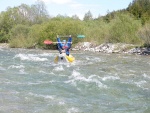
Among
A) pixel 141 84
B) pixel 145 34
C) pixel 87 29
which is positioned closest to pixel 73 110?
pixel 141 84

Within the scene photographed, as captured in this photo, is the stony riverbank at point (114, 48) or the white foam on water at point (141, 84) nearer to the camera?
the white foam on water at point (141, 84)

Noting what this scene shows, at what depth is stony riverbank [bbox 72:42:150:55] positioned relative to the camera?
1396 inches

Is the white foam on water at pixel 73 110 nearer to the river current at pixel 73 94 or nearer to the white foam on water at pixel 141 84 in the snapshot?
the river current at pixel 73 94

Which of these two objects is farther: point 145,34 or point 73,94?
point 145,34

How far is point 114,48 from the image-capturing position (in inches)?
1556

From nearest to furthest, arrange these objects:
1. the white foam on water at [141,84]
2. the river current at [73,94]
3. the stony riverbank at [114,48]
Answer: the river current at [73,94], the white foam on water at [141,84], the stony riverbank at [114,48]

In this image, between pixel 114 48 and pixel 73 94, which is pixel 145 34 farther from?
pixel 73 94

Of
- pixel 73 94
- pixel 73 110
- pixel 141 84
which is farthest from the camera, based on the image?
pixel 141 84

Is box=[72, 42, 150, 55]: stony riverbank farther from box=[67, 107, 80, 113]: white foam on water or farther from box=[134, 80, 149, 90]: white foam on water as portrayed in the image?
box=[67, 107, 80, 113]: white foam on water

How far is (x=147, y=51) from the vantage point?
1353 inches

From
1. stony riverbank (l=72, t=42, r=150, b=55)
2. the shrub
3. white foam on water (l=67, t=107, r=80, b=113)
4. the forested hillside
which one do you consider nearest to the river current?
white foam on water (l=67, t=107, r=80, b=113)

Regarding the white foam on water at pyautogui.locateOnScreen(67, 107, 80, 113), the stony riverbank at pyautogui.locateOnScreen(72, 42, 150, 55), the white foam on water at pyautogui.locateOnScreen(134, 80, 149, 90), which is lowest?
the white foam on water at pyautogui.locateOnScreen(134, 80, 149, 90)

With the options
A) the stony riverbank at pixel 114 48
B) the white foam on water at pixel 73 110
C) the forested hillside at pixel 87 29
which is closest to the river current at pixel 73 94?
the white foam on water at pixel 73 110

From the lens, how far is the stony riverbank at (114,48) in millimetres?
35463
